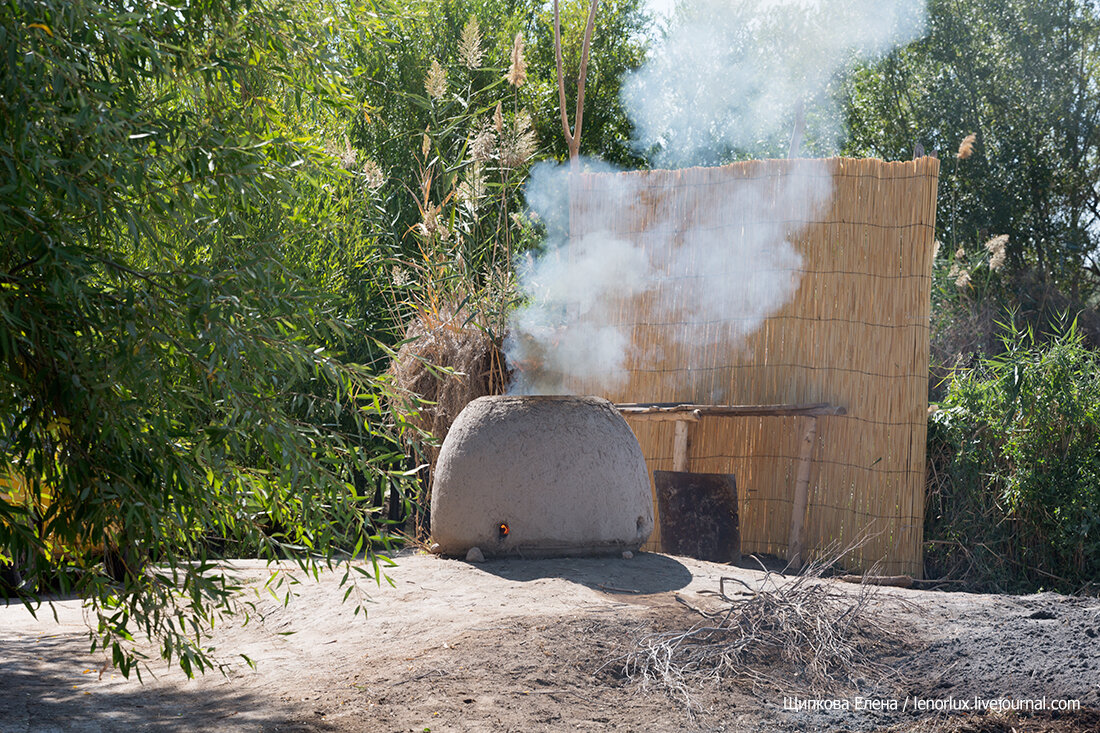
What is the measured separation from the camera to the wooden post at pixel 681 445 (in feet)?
22.7

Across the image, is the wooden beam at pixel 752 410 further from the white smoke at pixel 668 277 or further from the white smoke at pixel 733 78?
the white smoke at pixel 733 78

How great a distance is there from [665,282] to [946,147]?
8.19 meters

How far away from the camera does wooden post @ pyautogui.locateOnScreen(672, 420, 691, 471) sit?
691 cm

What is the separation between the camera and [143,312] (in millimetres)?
2725

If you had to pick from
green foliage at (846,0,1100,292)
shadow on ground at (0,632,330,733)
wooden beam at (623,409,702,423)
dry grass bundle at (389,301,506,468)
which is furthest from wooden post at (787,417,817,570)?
green foliage at (846,0,1100,292)

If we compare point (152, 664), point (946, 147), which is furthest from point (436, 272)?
point (946, 147)

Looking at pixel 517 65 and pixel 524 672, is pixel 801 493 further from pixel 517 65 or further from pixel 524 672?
pixel 517 65

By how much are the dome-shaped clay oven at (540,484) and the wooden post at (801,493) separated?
121 cm

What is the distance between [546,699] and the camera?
3.65m

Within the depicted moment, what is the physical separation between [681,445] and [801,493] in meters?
0.91

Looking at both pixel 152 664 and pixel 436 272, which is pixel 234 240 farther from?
pixel 436 272

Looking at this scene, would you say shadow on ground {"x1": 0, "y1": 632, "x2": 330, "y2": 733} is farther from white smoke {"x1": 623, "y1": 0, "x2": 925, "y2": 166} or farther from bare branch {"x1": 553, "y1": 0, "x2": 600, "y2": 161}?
white smoke {"x1": 623, "y1": 0, "x2": 925, "y2": 166}

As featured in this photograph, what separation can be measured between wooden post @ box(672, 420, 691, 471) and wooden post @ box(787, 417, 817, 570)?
2.67ft

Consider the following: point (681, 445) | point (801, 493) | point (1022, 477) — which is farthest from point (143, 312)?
point (1022, 477)
